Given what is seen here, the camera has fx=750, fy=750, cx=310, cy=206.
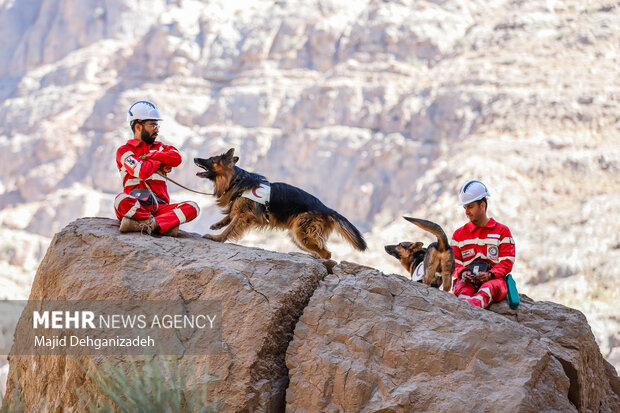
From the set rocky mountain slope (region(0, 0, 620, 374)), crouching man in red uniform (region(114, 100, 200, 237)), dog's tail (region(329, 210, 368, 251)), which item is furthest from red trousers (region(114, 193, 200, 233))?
rocky mountain slope (region(0, 0, 620, 374))

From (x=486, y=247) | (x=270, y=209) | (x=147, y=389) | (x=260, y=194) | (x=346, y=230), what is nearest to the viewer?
(x=147, y=389)

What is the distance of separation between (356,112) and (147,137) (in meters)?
30.9

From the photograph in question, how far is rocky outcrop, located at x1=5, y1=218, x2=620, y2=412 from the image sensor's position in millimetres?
5398

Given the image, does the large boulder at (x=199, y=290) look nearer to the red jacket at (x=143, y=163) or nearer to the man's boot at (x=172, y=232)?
the man's boot at (x=172, y=232)

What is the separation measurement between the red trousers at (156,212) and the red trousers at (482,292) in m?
2.63

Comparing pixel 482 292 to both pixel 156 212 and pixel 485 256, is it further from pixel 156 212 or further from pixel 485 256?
pixel 156 212

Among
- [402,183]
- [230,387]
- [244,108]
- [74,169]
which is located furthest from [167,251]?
[74,169]

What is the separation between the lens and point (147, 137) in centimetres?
725

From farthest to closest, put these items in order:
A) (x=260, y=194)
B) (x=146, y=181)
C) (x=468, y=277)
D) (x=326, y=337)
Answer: (x=260, y=194) < (x=146, y=181) < (x=468, y=277) < (x=326, y=337)

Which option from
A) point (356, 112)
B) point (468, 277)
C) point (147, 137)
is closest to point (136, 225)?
point (147, 137)

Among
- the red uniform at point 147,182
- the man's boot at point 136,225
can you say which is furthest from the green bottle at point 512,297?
the man's boot at point 136,225

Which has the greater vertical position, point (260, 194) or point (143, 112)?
point (143, 112)

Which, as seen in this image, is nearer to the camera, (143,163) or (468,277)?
(468,277)

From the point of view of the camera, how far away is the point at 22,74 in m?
49.4
